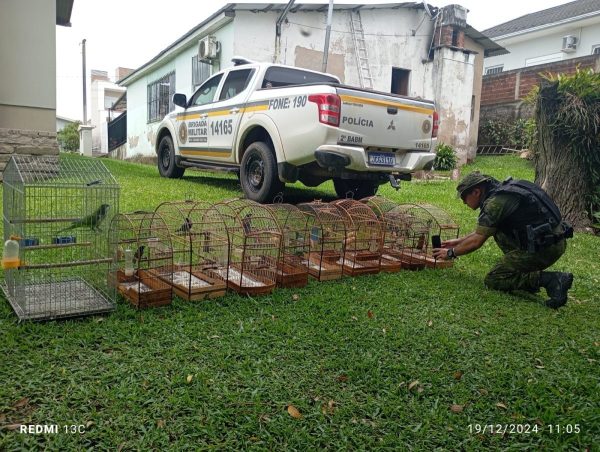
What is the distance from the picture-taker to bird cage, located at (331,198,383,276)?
4.65 meters

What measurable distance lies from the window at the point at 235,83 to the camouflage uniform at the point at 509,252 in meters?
4.57

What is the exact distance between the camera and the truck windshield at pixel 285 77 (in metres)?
7.34

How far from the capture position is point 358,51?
44.4 feet

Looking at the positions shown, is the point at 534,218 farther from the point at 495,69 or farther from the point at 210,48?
the point at 495,69

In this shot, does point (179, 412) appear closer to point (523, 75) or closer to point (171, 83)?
point (171, 83)

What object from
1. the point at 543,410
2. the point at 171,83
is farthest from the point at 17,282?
the point at 171,83

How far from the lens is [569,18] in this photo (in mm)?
18625

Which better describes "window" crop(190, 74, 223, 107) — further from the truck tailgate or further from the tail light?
the truck tailgate

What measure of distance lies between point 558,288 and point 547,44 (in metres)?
20.0

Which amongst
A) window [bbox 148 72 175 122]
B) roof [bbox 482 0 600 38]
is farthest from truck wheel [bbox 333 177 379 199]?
roof [bbox 482 0 600 38]

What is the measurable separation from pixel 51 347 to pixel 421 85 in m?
14.2

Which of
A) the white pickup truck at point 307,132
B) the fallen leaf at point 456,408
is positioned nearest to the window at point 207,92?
the white pickup truck at point 307,132

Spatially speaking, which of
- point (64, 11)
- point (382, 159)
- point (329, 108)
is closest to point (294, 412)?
point (329, 108)

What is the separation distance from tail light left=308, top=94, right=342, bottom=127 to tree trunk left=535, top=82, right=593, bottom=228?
4.09 metres
